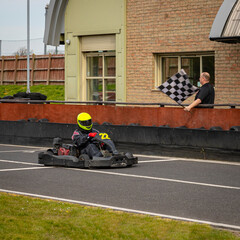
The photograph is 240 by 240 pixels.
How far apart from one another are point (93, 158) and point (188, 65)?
9.14m

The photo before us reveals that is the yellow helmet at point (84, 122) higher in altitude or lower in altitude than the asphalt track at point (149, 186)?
higher

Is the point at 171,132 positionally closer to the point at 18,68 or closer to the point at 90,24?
the point at 90,24

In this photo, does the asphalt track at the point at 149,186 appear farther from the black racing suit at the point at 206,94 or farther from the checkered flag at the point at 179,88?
the checkered flag at the point at 179,88

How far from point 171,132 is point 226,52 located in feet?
18.8

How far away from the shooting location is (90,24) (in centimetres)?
2306

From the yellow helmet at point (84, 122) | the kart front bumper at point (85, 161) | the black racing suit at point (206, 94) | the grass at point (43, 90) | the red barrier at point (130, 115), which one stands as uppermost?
the grass at point (43, 90)

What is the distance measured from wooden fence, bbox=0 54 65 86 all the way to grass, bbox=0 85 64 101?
128 cm

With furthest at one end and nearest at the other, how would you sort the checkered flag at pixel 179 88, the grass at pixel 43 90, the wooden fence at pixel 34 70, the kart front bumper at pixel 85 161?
the wooden fence at pixel 34 70 < the grass at pixel 43 90 < the checkered flag at pixel 179 88 < the kart front bumper at pixel 85 161

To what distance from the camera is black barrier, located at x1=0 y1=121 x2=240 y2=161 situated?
13820 millimetres

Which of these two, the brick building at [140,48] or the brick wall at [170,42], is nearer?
the brick wall at [170,42]

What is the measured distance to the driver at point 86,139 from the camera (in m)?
12.7

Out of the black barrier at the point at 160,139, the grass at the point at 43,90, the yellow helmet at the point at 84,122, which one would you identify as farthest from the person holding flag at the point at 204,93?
the grass at the point at 43,90

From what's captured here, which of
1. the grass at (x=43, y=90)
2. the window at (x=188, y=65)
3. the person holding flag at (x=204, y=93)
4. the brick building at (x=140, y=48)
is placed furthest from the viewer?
the grass at (x=43, y=90)

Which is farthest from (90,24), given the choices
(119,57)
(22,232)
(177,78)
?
(22,232)
